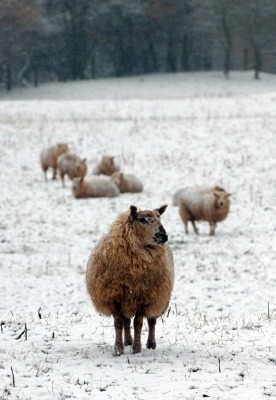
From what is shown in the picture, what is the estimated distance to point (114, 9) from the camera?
7250 centimetres

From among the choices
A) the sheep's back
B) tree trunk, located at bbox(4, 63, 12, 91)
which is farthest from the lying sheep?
tree trunk, located at bbox(4, 63, 12, 91)

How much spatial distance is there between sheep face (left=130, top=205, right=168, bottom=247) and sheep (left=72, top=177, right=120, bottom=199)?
49.0 feet

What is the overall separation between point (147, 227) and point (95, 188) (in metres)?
15.4

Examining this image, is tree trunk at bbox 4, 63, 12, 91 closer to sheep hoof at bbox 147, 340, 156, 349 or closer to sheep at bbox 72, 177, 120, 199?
sheep at bbox 72, 177, 120, 199

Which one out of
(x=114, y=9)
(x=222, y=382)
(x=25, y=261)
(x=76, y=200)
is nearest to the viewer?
(x=222, y=382)

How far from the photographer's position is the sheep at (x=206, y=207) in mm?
17766

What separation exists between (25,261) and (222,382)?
9.61 metres

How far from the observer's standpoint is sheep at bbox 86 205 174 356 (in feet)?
24.1

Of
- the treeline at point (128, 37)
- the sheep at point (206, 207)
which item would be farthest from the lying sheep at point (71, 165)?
the treeline at point (128, 37)

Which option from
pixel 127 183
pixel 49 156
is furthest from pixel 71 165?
pixel 127 183

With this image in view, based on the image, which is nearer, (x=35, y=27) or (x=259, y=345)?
(x=259, y=345)

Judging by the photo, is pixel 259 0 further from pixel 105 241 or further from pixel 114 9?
pixel 105 241

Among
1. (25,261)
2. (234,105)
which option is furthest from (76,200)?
(234,105)

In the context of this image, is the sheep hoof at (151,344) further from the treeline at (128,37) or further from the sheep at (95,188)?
the treeline at (128,37)
